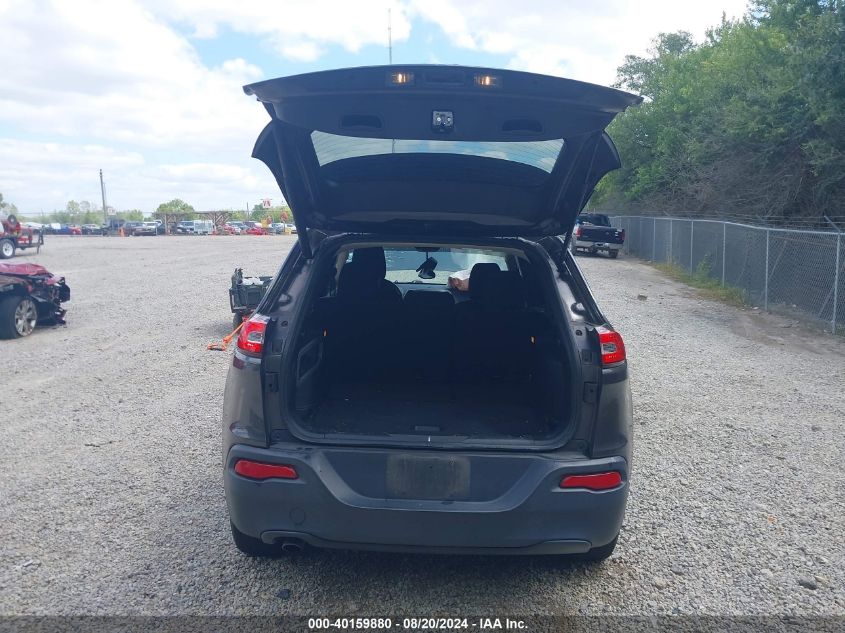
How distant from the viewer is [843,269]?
9836 mm

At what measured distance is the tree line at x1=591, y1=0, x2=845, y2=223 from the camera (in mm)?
11992

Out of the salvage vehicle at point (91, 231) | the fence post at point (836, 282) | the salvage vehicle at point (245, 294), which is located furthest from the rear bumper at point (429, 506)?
the salvage vehicle at point (91, 231)

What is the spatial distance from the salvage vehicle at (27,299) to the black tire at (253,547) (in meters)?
7.69

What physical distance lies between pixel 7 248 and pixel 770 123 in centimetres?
2413

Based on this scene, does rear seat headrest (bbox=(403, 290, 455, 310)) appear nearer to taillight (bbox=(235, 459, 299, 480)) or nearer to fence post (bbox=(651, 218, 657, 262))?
taillight (bbox=(235, 459, 299, 480))

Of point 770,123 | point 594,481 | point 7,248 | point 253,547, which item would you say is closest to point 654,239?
point 770,123

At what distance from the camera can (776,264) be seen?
1199 centimetres

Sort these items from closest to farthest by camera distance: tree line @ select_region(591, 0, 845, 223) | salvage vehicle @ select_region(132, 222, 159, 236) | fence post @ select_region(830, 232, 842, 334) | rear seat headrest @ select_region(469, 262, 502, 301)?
Answer: rear seat headrest @ select_region(469, 262, 502, 301)
fence post @ select_region(830, 232, 842, 334)
tree line @ select_region(591, 0, 845, 223)
salvage vehicle @ select_region(132, 222, 159, 236)

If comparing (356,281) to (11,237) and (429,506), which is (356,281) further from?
(11,237)

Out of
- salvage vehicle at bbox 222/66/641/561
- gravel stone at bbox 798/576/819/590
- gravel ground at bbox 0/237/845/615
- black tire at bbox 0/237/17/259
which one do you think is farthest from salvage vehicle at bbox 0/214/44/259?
gravel stone at bbox 798/576/819/590

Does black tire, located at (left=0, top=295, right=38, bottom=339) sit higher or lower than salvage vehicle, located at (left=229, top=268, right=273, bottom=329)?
lower

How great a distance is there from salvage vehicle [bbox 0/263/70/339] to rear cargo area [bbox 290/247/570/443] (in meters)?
7.08

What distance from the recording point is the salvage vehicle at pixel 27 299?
363 inches

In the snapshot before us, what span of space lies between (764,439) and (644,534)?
2.17 metres
